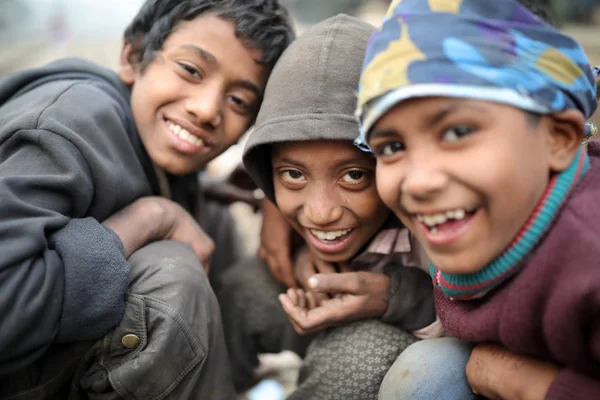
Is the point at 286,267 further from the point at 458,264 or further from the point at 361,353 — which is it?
the point at 458,264

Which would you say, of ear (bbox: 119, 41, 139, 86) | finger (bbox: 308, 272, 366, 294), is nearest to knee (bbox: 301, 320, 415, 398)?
finger (bbox: 308, 272, 366, 294)

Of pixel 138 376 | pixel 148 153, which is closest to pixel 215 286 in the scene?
pixel 148 153

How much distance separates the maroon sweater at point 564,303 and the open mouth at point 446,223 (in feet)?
0.47

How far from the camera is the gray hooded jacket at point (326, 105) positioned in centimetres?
147

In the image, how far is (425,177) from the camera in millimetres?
1083

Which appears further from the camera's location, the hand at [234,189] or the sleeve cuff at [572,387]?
the hand at [234,189]

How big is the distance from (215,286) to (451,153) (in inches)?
52.2

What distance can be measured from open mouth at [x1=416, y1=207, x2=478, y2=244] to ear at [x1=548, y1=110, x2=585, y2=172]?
189 mm

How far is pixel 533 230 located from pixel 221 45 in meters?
1.08

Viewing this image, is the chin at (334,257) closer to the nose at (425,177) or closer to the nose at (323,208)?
the nose at (323,208)

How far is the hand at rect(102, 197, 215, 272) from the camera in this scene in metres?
1.59

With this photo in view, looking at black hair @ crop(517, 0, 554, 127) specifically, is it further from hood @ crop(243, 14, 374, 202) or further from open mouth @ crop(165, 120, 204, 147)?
open mouth @ crop(165, 120, 204, 147)

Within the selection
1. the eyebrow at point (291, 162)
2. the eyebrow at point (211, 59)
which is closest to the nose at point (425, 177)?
the eyebrow at point (291, 162)

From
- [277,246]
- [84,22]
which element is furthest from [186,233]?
[84,22]
